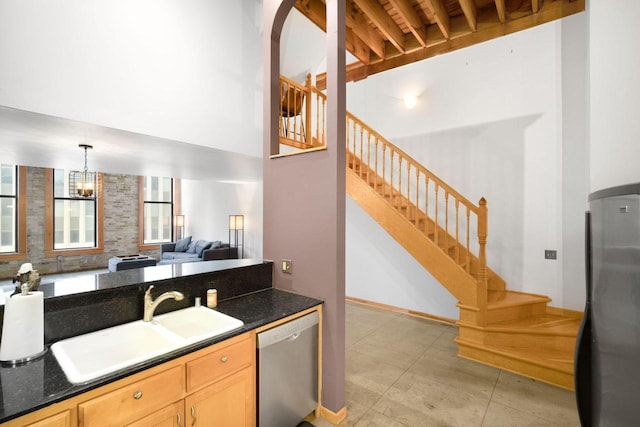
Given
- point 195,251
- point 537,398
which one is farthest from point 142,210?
point 537,398

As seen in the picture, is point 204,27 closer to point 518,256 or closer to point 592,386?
point 592,386

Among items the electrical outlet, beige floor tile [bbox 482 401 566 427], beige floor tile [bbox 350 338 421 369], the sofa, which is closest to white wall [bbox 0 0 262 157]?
the electrical outlet

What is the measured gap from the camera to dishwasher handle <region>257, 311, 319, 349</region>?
67.6 inches

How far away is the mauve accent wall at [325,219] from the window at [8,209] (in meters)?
8.07

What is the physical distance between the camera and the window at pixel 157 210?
9078mm

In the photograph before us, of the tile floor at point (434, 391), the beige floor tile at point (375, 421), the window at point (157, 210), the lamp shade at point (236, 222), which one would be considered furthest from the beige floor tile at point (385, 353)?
the window at point (157, 210)

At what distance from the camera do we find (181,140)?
274 cm

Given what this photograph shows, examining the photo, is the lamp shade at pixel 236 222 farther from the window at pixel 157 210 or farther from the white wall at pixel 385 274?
the window at pixel 157 210

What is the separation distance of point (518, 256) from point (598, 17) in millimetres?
2633

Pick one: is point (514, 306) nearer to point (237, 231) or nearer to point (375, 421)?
point (375, 421)

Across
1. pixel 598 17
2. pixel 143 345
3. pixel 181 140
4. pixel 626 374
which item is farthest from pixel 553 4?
pixel 143 345

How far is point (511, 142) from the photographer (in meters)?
3.64

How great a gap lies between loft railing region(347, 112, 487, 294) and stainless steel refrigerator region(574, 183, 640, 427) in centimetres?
175

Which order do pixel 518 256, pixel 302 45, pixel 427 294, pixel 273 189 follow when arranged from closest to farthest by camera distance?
pixel 273 189 → pixel 518 256 → pixel 302 45 → pixel 427 294
